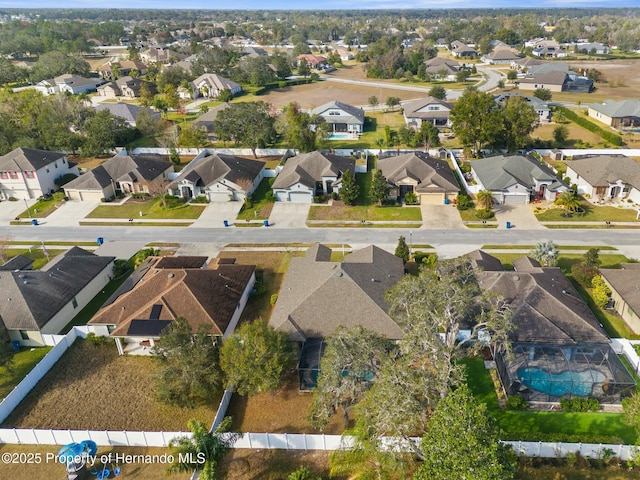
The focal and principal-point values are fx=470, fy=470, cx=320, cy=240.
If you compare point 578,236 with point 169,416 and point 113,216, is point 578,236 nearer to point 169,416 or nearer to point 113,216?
point 169,416

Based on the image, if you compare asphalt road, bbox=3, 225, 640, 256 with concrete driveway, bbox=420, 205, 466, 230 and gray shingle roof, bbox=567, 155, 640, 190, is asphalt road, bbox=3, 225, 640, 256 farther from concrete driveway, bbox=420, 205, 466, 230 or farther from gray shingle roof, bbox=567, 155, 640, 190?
gray shingle roof, bbox=567, 155, 640, 190

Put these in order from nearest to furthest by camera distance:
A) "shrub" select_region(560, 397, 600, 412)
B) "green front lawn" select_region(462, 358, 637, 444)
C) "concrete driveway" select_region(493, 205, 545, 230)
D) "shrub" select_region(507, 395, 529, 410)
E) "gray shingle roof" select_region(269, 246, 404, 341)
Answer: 1. "green front lawn" select_region(462, 358, 637, 444)
2. "shrub" select_region(560, 397, 600, 412)
3. "shrub" select_region(507, 395, 529, 410)
4. "gray shingle roof" select_region(269, 246, 404, 341)
5. "concrete driveway" select_region(493, 205, 545, 230)

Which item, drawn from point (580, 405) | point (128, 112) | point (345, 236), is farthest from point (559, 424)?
point (128, 112)

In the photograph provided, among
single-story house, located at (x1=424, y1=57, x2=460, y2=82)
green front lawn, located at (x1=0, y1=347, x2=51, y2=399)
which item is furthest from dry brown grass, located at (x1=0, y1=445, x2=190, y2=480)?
single-story house, located at (x1=424, y1=57, x2=460, y2=82)

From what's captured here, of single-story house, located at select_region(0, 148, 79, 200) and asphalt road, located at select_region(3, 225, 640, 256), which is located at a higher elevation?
single-story house, located at select_region(0, 148, 79, 200)

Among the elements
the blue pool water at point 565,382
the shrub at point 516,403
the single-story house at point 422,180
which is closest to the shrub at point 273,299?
the shrub at point 516,403

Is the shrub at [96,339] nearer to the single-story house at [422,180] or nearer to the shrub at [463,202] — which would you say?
the single-story house at [422,180]
